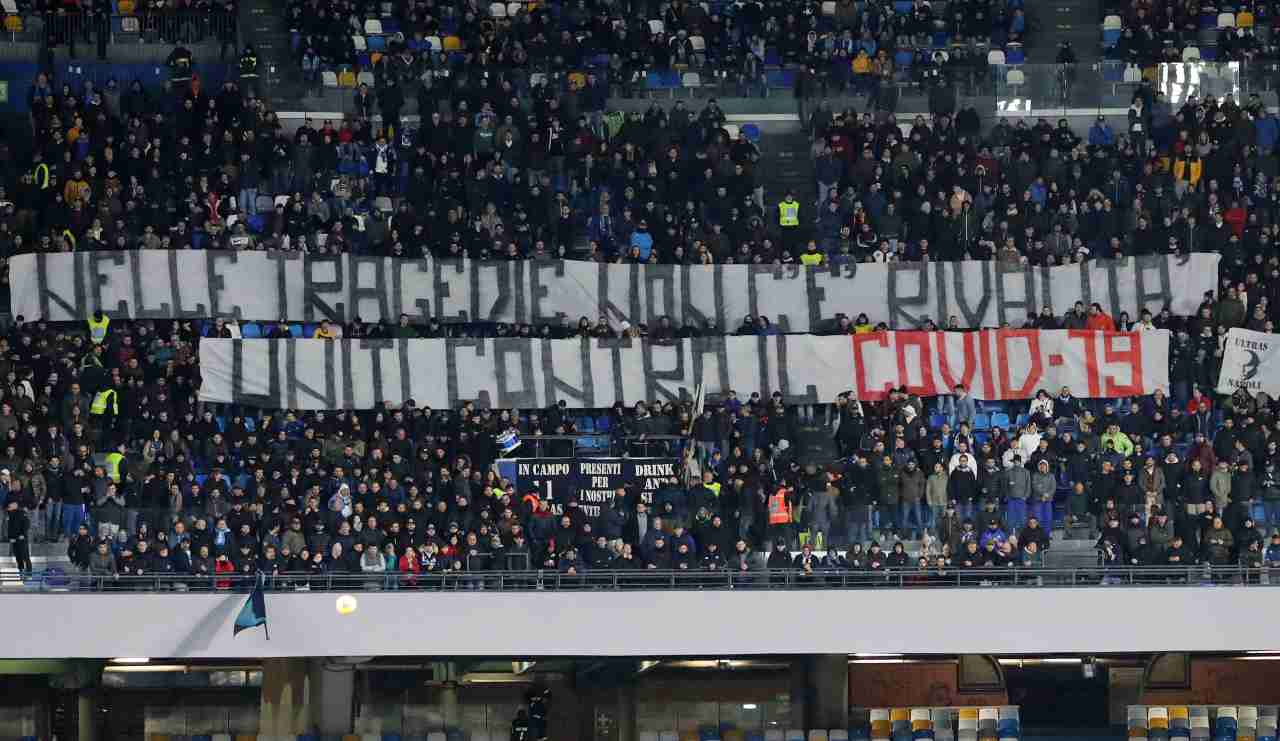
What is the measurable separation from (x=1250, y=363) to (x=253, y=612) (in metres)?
11.9

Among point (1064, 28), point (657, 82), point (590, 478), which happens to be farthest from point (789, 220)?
point (1064, 28)

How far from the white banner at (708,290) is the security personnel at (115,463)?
11.3 feet

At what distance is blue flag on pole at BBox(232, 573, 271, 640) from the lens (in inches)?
1014

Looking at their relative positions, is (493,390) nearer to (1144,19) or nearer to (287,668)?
(287,668)

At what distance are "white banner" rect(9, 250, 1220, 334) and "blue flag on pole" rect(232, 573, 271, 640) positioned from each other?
6.17 metres

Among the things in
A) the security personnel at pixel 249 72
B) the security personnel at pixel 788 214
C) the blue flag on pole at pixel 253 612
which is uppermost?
the security personnel at pixel 249 72

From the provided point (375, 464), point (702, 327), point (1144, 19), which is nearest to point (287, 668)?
point (375, 464)

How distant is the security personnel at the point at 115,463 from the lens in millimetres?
28047

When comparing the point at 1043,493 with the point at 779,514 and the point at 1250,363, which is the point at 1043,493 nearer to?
the point at 779,514

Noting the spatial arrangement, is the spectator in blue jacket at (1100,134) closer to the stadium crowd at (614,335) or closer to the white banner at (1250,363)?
the stadium crowd at (614,335)

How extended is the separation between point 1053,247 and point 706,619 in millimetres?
7980

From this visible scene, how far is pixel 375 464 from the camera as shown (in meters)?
27.9

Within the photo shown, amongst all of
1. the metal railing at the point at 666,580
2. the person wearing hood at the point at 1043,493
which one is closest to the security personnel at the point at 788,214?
the person wearing hood at the point at 1043,493

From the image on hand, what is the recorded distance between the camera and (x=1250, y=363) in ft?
98.6
